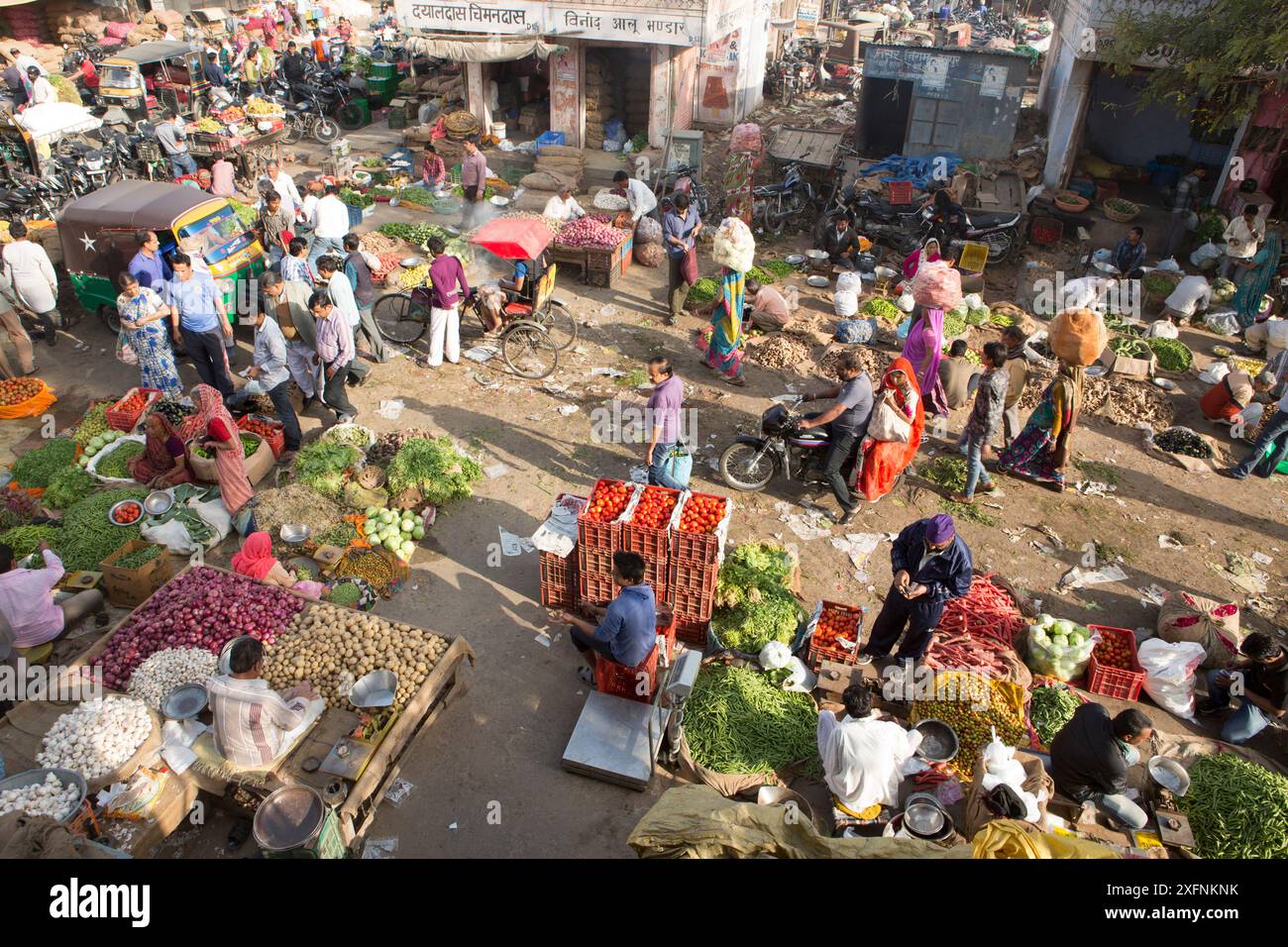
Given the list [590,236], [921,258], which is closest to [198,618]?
[590,236]

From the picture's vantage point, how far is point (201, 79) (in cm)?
2164

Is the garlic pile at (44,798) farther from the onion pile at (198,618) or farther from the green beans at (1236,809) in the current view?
the green beans at (1236,809)

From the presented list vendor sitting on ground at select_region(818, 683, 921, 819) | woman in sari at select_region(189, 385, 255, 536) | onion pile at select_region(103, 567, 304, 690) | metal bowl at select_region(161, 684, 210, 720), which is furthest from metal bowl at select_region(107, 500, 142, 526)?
vendor sitting on ground at select_region(818, 683, 921, 819)

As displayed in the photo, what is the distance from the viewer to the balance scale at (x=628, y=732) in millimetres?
5832

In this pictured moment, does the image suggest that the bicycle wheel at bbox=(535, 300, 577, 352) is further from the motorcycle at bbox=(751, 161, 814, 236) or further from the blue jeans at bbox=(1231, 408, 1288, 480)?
the blue jeans at bbox=(1231, 408, 1288, 480)

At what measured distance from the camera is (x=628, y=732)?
607 centimetres

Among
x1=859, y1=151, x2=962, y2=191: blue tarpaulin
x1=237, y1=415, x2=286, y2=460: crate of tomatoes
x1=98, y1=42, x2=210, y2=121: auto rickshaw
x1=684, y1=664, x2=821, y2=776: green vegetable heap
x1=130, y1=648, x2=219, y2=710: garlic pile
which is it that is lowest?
x1=684, y1=664, x2=821, y2=776: green vegetable heap

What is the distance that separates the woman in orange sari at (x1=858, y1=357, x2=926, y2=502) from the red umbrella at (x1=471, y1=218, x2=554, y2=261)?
5053 mm

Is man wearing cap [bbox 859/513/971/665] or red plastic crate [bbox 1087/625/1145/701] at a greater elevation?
man wearing cap [bbox 859/513/971/665]

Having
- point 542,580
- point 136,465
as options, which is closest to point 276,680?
point 542,580

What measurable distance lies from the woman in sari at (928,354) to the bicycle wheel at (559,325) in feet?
15.3

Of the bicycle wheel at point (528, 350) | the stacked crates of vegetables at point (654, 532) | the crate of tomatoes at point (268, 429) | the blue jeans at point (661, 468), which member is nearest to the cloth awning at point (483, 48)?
the bicycle wheel at point (528, 350)

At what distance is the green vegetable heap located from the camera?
5.88m

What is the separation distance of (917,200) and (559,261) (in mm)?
6935
